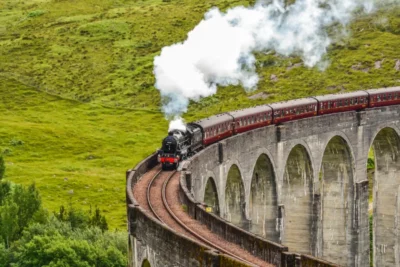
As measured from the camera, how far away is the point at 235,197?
163 ft

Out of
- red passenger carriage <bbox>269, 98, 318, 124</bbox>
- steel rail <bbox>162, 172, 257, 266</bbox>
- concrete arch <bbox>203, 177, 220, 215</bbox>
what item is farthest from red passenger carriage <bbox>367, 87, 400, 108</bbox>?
steel rail <bbox>162, 172, 257, 266</bbox>

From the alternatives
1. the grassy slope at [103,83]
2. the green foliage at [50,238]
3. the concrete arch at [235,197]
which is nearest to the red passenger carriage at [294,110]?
the concrete arch at [235,197]

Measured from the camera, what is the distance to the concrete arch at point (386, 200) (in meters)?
65.0

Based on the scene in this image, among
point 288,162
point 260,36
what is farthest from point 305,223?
point 260,36

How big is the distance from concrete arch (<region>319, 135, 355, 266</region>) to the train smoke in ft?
34.1

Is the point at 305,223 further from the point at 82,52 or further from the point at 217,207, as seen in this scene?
the point at 82,52

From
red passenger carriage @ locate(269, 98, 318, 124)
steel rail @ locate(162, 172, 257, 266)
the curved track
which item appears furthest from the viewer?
red passenger carriage @ locate(269, 98, 318, 124)

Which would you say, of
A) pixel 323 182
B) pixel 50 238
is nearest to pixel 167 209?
pixel 50 238

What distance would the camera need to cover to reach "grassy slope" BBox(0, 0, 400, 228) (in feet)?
316

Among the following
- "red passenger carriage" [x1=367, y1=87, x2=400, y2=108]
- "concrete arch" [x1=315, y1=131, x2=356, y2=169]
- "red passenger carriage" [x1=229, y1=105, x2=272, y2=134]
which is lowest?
"concrete arch" [x1=315, y1=131, x2=356, y2=169]

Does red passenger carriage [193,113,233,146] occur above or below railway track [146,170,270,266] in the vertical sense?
above

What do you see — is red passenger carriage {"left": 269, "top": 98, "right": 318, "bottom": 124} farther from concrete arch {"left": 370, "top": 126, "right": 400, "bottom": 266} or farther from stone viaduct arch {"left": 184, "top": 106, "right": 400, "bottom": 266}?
concrete arch {"left": 370, "top": 126, "right": 400, "bottom": 266}

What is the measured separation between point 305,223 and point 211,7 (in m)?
87.5

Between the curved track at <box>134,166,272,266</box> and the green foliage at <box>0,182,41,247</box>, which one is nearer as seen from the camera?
the curved track at <box>134,166,272,266</box>
